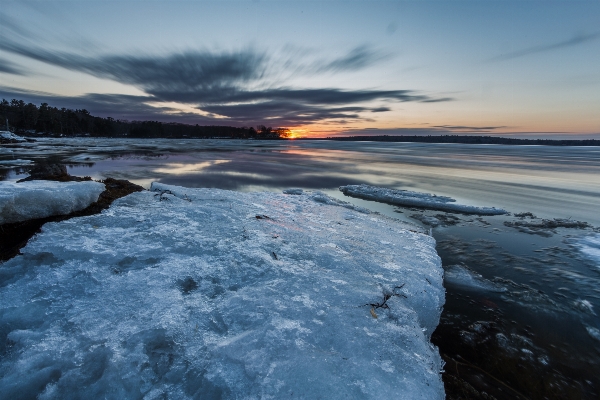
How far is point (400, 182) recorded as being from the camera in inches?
630

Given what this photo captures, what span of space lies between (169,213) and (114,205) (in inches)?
40.0

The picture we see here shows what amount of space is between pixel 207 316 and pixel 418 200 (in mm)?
9382

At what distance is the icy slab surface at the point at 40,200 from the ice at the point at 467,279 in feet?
20.8

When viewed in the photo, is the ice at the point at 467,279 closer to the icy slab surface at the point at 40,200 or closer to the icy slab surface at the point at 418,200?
the icy slab surface at the point at 418,200

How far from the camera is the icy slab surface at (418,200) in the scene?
9109mm

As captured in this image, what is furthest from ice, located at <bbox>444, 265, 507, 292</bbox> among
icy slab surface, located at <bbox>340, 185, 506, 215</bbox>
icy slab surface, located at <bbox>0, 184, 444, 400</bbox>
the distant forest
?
the distant forest

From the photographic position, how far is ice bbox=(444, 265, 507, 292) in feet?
14.3

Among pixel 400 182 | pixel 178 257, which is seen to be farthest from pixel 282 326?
pixel 400 182

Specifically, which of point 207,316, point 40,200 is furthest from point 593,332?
point 40,200

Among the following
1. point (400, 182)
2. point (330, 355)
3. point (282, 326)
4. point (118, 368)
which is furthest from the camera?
point (400, 182)

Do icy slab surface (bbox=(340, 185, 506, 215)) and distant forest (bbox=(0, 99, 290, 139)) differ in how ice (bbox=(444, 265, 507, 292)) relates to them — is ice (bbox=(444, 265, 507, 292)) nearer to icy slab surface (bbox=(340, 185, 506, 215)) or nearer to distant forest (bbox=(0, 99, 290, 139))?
icy slab surface (bbox=(340, 185, 506, 215))

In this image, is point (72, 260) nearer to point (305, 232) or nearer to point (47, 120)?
point (305, 232)

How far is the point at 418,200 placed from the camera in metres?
10.1

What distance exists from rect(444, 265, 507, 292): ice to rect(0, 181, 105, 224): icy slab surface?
6.34m
